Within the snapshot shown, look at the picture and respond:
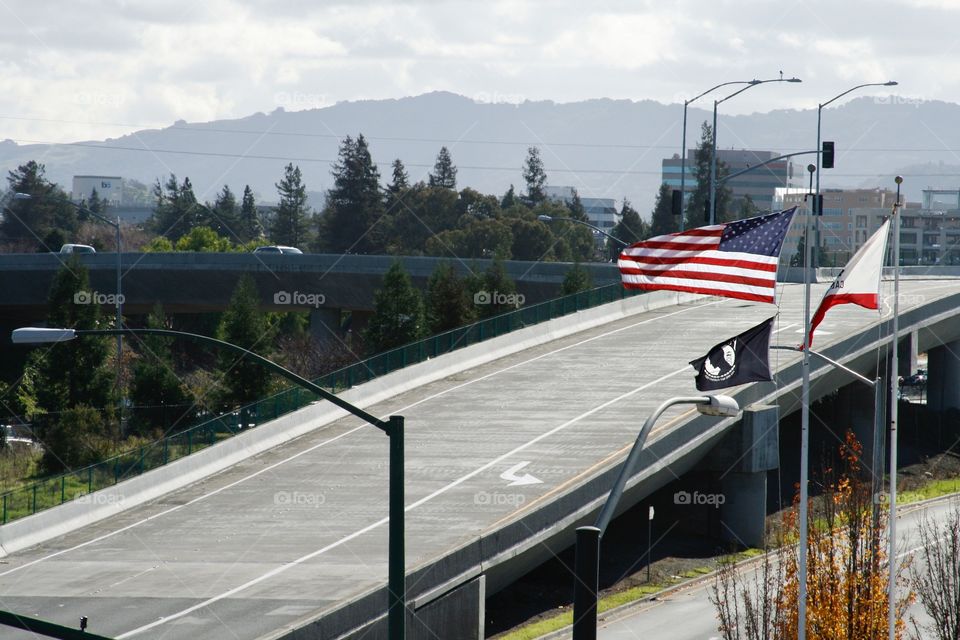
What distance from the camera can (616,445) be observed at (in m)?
35.6

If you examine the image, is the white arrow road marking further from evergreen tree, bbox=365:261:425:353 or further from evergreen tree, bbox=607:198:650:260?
evergreen tree, bbox=607:198:650:260

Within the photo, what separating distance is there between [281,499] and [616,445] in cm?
928

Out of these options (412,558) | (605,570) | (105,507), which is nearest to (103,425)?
(105,507)

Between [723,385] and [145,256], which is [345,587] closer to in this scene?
[723,385]

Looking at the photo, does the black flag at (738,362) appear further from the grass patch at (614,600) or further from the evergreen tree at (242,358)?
the evergreen tree at (242,358)

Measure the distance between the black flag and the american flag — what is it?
1.90 feet

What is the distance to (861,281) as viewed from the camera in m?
19.1

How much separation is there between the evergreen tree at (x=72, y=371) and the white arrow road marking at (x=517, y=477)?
1849 centimetres

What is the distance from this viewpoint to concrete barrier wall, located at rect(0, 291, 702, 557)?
1208 inches

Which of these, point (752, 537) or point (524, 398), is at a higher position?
point (524, 398)

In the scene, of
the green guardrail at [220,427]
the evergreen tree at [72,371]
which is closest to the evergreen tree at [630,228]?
the green guardrail at [220,427]

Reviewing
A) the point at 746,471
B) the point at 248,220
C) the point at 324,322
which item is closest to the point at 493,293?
the point at 324,322

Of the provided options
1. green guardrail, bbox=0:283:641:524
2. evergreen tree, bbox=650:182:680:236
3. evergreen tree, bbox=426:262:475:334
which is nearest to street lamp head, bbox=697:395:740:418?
green guardrail, bbox=0:283:641:524

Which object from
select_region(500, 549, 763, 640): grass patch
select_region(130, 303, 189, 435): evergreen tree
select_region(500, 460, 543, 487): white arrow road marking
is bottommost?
select_region(500, 549, 763, 640): grass patch
